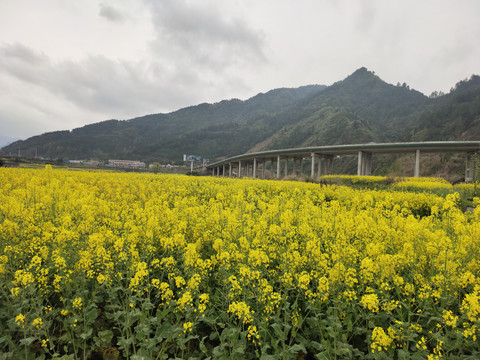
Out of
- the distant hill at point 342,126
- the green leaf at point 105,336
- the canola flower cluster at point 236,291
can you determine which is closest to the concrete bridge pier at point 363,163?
the distant hill at point 342,126

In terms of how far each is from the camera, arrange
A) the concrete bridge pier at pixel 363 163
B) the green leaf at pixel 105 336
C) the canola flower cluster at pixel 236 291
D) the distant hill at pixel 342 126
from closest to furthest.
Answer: the canola flower cluster at pixel 236 291
the green leaf at pixel 105 336
the concrete bridge pier at pixel 363 163
the distant hill at pixel 342 126

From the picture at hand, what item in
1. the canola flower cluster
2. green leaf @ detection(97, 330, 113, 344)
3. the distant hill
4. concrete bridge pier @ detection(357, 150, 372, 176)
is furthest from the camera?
the distant hill

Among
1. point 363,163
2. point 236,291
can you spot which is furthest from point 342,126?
point 236,291

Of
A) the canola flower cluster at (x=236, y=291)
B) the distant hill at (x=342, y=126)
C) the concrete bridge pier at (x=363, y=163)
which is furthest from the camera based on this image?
the distant hill at (x=342, y=126)

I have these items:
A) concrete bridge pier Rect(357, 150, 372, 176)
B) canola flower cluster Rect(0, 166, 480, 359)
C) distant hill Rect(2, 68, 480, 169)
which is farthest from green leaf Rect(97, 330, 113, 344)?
distant hill Rect(2, 68, 480, 169)

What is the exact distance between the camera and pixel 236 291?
2746 millimetres

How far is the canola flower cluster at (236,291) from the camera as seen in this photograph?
234cm

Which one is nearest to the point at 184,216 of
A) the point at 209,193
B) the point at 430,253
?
the point at 430,253

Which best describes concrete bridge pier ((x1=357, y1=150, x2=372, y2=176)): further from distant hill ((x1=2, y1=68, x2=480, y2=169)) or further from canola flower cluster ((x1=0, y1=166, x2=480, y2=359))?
canola flower cluster ((x1=0, y1=166, x2=480, y2=359))

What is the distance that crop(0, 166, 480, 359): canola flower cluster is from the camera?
2.34m

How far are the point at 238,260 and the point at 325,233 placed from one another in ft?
6.10

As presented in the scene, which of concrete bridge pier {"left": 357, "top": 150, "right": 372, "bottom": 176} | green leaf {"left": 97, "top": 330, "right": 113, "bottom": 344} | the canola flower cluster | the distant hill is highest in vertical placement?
the distant hill

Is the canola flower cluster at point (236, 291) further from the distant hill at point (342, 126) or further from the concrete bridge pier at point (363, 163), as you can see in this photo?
the distant hill at point (342, 126)

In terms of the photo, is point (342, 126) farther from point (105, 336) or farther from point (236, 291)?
point (105, 336)
